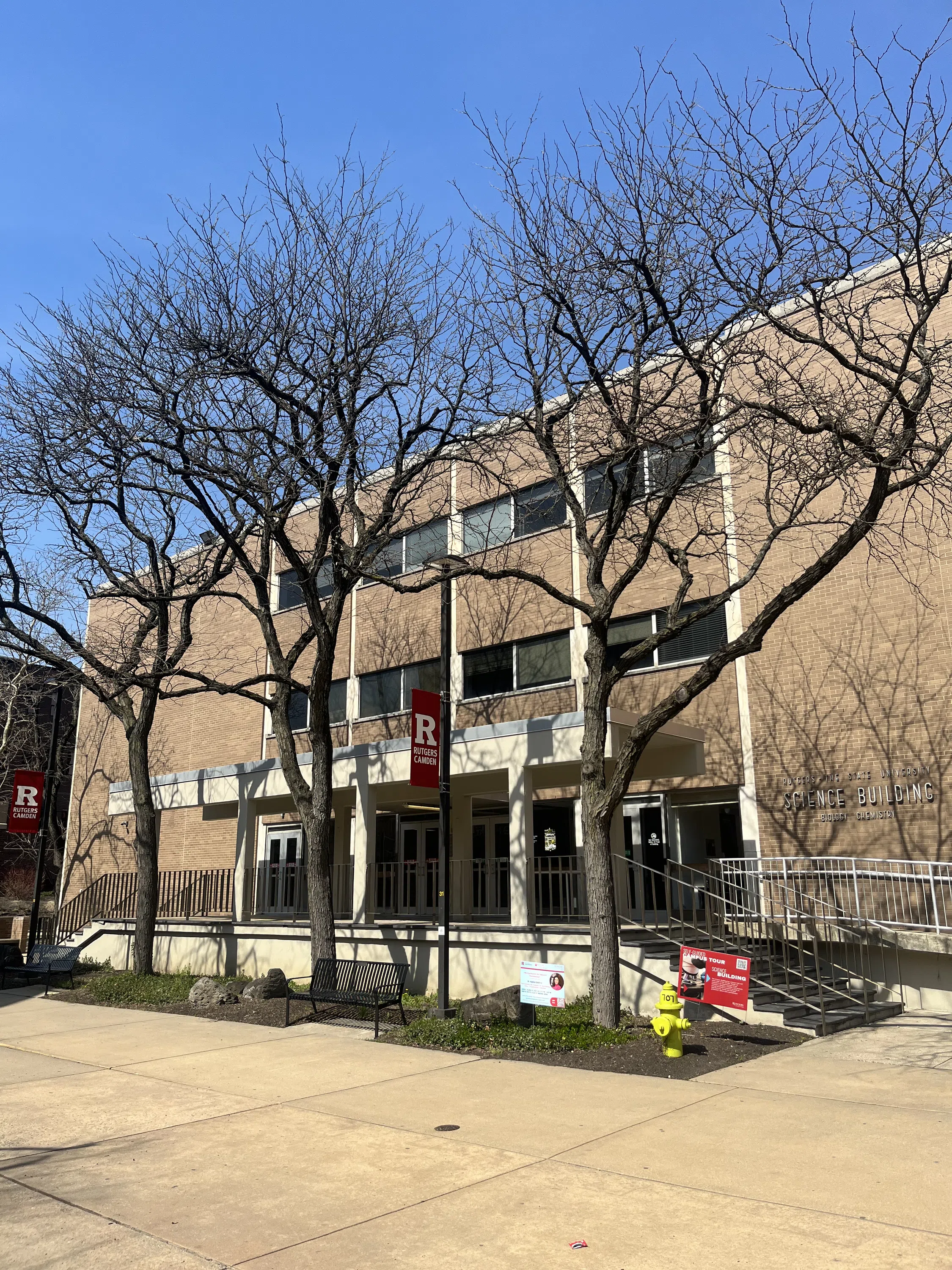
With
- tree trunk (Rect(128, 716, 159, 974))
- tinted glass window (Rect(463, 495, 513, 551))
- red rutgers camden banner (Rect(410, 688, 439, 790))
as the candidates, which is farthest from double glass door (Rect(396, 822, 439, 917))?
tinted glass window (Rect(463, 495, 513, 551))

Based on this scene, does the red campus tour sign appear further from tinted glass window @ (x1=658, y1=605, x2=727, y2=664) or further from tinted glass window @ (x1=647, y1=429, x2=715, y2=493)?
tinted glass window @ (x1=658, y1=605, x2=727, y2=664)

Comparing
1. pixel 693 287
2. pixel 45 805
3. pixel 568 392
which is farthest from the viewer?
pixel 45 805

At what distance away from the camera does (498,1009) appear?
12.2 m

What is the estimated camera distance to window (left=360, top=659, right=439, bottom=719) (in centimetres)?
2277

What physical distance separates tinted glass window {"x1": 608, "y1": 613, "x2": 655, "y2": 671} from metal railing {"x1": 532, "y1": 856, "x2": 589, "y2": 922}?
4158 millimetres

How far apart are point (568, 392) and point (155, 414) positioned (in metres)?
5.88

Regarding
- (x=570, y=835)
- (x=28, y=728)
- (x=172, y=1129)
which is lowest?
(x=172, y=1129)

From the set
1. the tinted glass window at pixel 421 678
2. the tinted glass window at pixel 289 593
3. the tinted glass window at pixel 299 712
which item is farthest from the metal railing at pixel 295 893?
the tinted glass window at pixel 289 593

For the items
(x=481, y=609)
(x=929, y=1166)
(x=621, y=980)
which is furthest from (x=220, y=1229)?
(x=481, y=609)

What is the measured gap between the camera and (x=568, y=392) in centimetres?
1276

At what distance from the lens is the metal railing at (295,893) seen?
18797mm

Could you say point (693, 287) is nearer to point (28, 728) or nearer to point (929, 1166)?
point (929, 1166)

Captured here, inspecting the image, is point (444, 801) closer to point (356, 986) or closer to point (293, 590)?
point (356, 986)

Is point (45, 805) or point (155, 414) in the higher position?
point (155, 414)
